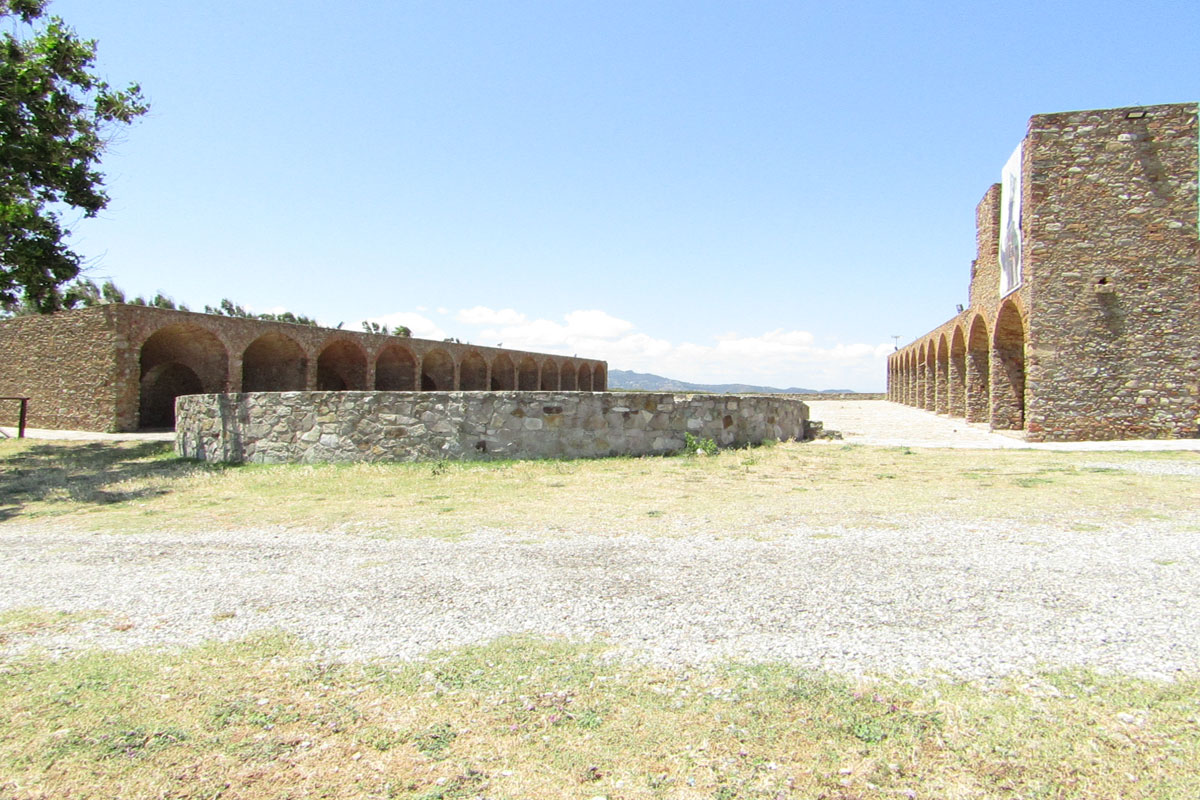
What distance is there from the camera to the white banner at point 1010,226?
15141mm

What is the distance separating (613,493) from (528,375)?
31656 mm

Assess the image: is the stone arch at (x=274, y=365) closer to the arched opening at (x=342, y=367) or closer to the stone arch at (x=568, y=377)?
the arched opening at (x=342, y=367)

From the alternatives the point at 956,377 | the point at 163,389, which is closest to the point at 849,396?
the point at 956,377

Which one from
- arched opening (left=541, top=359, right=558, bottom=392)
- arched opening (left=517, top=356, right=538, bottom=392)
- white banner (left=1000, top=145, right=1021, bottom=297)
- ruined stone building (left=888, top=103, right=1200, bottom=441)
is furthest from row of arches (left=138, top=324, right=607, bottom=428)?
ruined stone building (left=888, top=103, right=1200, bottom=441)

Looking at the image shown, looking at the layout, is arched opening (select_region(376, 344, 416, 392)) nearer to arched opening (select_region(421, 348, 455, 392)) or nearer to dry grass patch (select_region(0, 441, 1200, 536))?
arched opening (select_region(421, 348, 455, 392))

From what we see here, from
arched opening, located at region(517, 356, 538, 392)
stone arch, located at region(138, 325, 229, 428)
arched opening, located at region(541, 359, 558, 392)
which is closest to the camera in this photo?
stone arch, located at region(138, 325, 229, 428)

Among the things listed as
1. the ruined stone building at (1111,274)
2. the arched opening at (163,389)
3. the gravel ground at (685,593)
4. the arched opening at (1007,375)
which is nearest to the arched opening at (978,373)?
the arched opening at (1007,375)

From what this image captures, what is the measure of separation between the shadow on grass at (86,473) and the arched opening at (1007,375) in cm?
1735

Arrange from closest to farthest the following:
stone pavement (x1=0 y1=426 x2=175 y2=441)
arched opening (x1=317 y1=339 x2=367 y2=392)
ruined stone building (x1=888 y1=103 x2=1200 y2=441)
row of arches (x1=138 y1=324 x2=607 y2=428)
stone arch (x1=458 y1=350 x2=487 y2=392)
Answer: ruined stone building (x1=888 y1=103 x2=1200 y2=441) < stone pavement (x1=0 y1=426 x2=175 y2=441) < row of arches (x1=138 y1=324 x2=607 y2=428) < arched opening (x1=317 y1=339 x2=367 y2=392) < stone arch (x1=458 y1=350 x2=487 y2=392)

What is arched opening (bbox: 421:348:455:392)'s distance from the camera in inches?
1162

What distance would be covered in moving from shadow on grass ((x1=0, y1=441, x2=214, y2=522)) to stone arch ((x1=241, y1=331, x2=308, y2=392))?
349 inches

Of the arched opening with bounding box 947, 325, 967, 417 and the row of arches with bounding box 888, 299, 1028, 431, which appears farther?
the arched opening with bounding box 947, 325, 967, 417

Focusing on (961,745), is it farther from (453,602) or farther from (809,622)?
(453,602)

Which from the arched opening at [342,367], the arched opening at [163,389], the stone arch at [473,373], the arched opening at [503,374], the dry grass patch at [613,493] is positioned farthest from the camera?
the arched opening at [503,374]
